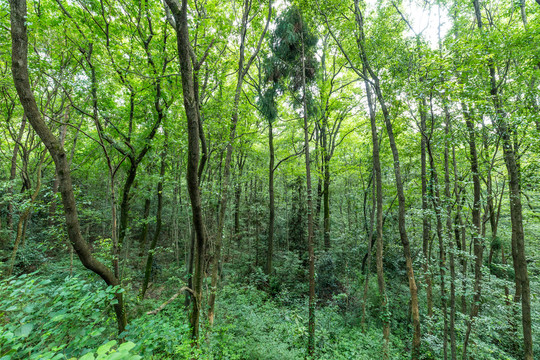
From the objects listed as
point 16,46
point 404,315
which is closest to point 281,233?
point 404,315

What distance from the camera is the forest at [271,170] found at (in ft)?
8.90

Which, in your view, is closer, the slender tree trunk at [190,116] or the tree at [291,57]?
the slender tree trunk at [190,116]

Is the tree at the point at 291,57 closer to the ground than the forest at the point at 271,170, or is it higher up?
higher up

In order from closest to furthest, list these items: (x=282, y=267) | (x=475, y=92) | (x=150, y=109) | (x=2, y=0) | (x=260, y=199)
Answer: (x=2, y=0) → (x=475, y=92) → (x=150, y=109) → (x=282, y=267) → (x=260, y=199)

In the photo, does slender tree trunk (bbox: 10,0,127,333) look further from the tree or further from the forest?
the tree

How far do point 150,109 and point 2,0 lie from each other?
303 cm

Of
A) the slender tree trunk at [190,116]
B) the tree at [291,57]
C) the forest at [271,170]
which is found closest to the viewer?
the slender tree trunk at [190,116]

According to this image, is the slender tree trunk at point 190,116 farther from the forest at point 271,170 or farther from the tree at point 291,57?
the tree at point 291,57

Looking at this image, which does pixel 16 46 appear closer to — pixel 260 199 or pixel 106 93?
pixel 106 93

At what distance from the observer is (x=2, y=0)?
4.08 meters

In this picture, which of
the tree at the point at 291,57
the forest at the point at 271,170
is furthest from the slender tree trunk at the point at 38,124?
the tree at the point at 291,57

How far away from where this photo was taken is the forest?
8.90 feet

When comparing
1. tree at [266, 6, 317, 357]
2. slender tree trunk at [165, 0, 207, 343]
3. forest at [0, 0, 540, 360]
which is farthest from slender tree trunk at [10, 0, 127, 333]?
tree at [266, 6, 317, 357]

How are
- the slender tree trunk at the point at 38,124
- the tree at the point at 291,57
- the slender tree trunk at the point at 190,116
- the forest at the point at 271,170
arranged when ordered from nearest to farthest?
the slender tree trunk at the point at 190,116 < the slender tree trunk at the point at 38,124 < the forest at the point at 271,170 < the tree at the point at 291,57
